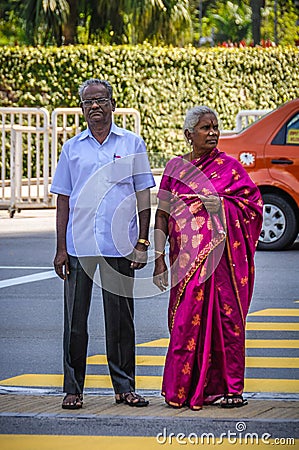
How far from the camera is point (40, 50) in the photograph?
2455 centimetres

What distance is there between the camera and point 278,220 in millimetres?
14633

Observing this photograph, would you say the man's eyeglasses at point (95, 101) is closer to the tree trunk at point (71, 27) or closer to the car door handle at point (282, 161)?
the car door handle at point (282, 161)

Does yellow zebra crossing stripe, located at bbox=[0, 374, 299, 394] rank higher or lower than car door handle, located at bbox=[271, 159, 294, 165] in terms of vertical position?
lower

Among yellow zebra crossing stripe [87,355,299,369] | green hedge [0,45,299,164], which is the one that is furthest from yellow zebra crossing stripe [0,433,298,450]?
green hedge [0,45,299,164]

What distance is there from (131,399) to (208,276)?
0.80 m

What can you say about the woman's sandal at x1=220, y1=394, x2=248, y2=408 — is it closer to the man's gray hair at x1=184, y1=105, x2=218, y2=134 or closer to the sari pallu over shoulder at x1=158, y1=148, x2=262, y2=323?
the sari pallu over shoulder at x1=158, y1=148, x2=262, y2=323

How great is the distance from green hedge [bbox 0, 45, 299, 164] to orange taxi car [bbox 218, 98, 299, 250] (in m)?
10.4

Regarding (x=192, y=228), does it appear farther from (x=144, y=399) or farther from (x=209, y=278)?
(x=144, y=399)

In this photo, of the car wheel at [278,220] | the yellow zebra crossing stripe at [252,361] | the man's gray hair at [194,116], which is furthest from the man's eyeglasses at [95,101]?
the car wheel at [278,220]

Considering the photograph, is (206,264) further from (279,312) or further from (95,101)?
(279,312)

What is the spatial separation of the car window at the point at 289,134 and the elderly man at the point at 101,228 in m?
7.96

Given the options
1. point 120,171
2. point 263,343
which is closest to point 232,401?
point 120,171

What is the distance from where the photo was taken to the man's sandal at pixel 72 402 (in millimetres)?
6652

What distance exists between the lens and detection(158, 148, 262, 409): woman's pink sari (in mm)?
6723
